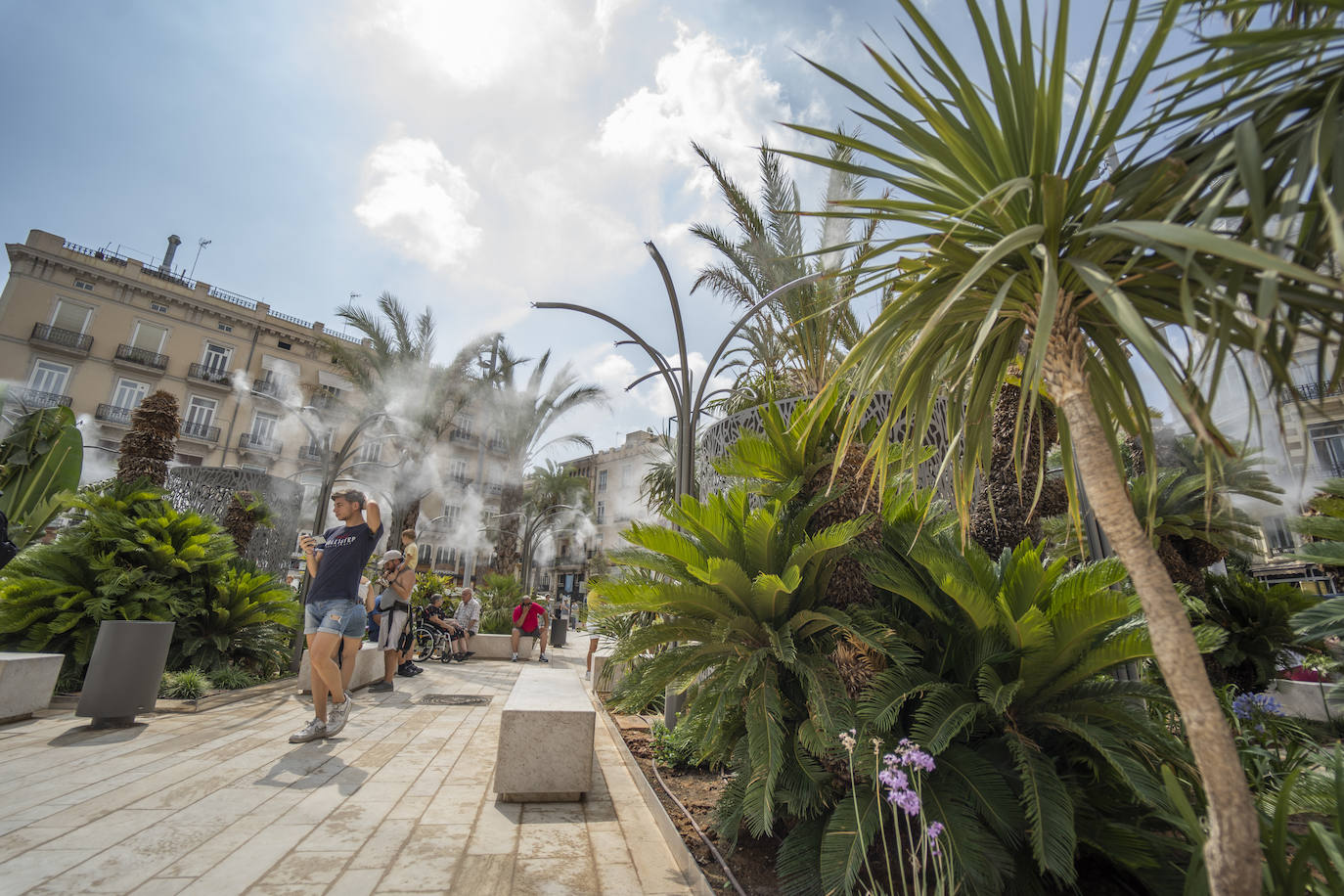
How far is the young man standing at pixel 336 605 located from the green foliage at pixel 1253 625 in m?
9.95

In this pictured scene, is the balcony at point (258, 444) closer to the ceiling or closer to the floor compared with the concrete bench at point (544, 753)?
closer to the ceiling

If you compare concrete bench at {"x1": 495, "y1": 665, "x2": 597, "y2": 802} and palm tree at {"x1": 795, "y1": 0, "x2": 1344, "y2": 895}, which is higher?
palm tree at {"x1": 795, "y1": 0, "x2": 1344, "y2": 895}

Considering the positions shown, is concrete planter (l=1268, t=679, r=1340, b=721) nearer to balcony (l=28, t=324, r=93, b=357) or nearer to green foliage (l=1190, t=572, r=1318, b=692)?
green foliage (l=1190, t=572, r=1318, b=692)

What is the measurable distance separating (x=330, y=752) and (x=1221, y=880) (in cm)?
521

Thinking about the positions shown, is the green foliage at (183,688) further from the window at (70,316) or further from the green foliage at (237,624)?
the window at (70,316)

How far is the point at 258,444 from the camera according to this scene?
34.7 metres

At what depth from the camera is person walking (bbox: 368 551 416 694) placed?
835 cm

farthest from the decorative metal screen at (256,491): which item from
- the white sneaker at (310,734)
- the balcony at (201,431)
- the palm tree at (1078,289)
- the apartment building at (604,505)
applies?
the apartment building at (604,505)

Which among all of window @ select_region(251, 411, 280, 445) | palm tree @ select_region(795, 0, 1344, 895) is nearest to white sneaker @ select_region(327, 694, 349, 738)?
palm tree @ select_region(795, 0, 1344, 895)

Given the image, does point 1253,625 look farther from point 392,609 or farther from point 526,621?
point 526,621

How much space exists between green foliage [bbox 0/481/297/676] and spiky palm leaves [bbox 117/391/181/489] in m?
0.51

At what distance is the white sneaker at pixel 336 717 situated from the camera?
5.11 meters

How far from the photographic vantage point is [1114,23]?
217 cm

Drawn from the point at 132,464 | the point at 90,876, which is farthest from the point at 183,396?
the point at 90,876
